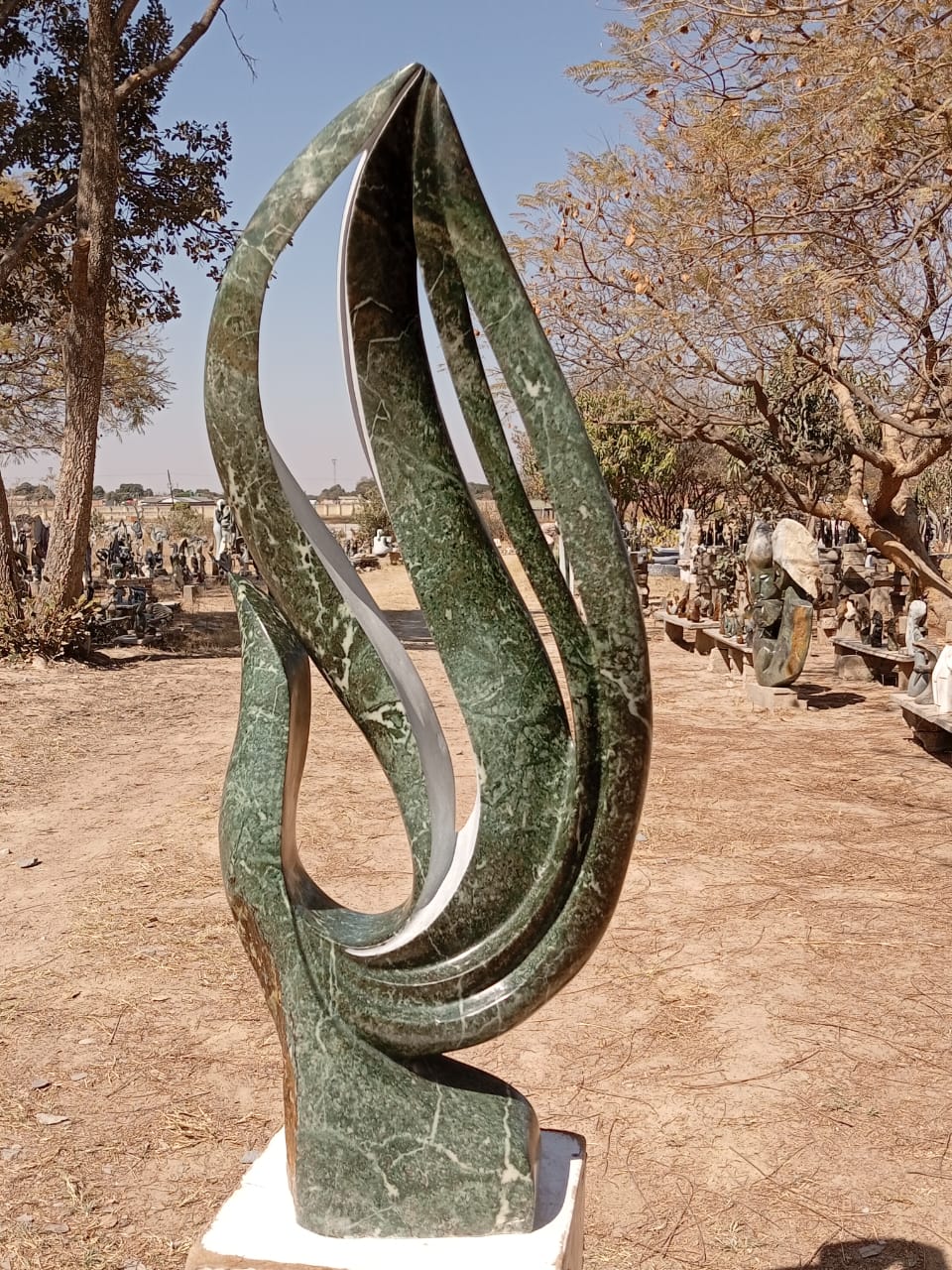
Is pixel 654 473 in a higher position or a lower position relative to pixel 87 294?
lower

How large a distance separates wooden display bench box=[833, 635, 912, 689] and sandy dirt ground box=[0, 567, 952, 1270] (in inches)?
120

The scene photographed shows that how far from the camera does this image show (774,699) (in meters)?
10.4

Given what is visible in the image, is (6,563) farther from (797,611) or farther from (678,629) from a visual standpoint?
(797,611)

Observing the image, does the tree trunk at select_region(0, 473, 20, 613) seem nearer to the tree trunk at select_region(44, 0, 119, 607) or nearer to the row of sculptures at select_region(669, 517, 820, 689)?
the tree trunk at select_region(44, 0, 119, 607)

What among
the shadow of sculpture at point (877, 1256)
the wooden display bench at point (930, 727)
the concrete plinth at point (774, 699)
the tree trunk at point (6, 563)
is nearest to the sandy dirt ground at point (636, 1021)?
the shadow of sculpture at point (877, 1256)

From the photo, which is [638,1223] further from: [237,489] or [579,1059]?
[237,489]

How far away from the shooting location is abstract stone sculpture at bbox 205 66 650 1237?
2193 millimetres

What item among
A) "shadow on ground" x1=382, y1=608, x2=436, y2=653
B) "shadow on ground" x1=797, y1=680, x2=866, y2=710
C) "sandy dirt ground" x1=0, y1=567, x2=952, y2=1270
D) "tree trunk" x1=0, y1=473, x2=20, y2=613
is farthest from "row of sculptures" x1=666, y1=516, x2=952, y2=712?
"tree trunk" x1=0, y1=473, x2=20, y2=613

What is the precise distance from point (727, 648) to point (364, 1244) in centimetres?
1093

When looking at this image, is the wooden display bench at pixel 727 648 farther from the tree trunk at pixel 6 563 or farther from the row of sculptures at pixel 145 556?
the tree trunk at pixel 6 563

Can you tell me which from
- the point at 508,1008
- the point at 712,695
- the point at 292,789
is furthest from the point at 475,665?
the point at 712,695

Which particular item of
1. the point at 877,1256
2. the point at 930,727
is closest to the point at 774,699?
the point at 930,727

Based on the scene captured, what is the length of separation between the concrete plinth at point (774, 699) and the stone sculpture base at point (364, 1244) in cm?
833

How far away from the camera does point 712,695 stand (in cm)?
1138
